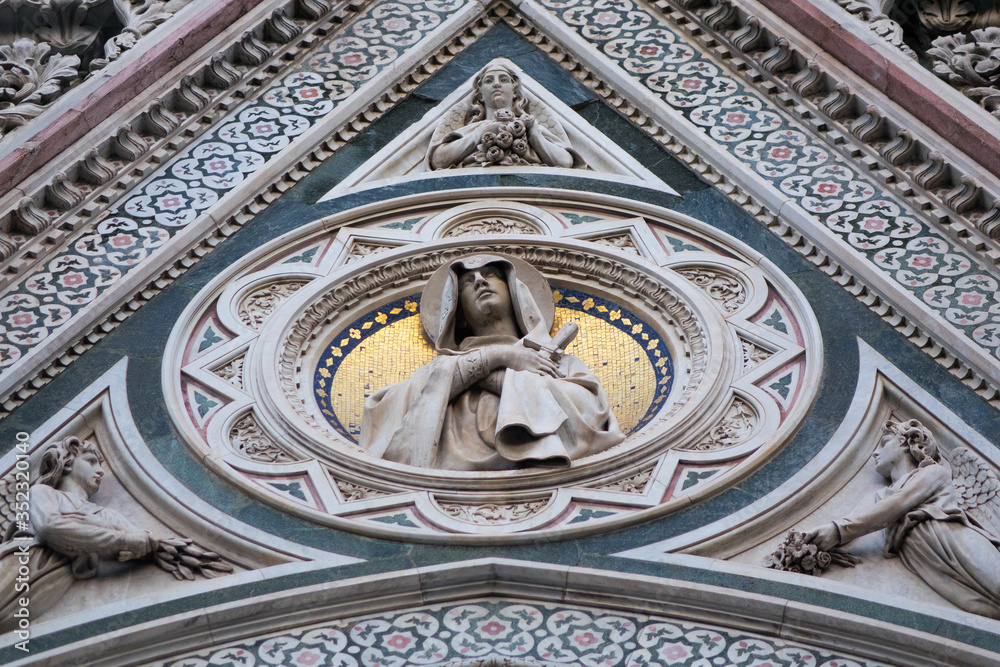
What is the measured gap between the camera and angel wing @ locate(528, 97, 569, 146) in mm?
13723

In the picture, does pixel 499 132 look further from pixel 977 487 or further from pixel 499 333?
pixel 977 487

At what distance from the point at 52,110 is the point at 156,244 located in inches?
46.8

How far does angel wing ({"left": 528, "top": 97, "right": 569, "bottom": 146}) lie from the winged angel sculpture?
13.9 feet

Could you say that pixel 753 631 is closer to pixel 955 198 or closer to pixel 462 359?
pixel 462 359

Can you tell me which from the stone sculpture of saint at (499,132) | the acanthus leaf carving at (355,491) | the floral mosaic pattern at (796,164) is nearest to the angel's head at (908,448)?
the floral mosaic pattern at (796,164)

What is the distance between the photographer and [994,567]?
10.0 meters

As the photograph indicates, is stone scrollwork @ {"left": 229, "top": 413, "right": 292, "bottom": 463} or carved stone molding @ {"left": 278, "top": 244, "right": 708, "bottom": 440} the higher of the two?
carved stone molding @ {"left": 278, "top": 244, "right": 708, "bottom": 440}

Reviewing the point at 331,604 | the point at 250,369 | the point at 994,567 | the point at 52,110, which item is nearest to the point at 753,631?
the point at 994,567

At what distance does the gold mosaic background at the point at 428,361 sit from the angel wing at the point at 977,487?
1.79m

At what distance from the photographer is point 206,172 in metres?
13.2

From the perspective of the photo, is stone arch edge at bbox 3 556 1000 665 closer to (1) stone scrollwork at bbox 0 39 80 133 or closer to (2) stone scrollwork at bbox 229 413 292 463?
(2) stone scrollwork at bbox 229 413 292 463

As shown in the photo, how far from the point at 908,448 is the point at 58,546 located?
3983mm

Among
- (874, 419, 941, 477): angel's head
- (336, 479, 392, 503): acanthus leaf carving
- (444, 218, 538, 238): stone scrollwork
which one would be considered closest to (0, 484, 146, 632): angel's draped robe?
(336, 479, 392, 503): acanthus leaf carving

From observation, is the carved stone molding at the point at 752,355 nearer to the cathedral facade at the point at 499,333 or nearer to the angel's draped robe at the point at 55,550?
the cathedral facade at the point at 499,333
